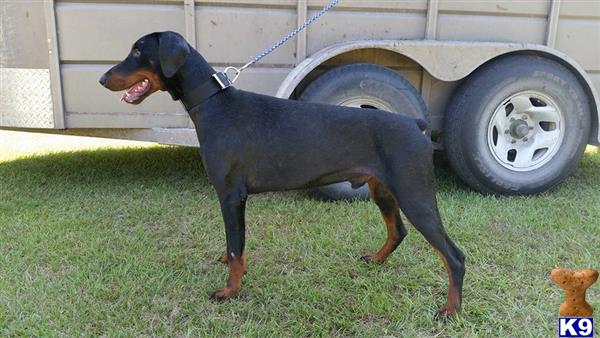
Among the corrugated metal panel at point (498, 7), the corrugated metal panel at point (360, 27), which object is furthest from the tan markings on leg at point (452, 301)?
the corrugated metal panel at point (498, 7)

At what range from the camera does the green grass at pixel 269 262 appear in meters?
2.46

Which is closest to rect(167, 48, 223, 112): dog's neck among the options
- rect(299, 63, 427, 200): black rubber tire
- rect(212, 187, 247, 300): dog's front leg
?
rect(212, 187, 247, 300): dog's front leg

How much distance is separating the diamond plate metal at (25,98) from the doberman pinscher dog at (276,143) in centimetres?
144

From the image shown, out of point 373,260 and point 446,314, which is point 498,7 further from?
point 446,314

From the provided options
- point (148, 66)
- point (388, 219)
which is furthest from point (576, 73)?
point (148, 66)

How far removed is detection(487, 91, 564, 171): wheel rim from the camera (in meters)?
4.12

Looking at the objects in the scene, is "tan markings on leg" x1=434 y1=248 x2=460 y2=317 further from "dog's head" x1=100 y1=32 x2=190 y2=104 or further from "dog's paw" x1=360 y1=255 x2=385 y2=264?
"dog's head" x1=100 y1=32 x2=190 y2=104

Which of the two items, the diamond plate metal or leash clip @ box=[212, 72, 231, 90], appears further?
the diamond plate metal

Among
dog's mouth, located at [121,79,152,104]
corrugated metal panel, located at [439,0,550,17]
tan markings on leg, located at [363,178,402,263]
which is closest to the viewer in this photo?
dog's mouth, located at [121,79,152,104]

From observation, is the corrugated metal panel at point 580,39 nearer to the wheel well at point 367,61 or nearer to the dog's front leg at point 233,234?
the wheel well at point 367,61

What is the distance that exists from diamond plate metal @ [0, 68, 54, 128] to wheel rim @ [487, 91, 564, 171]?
3.47 m

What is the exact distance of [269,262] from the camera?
122 inches

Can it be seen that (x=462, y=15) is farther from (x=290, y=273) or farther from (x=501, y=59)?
(x=290, y=273)

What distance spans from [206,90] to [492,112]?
2470 mm
